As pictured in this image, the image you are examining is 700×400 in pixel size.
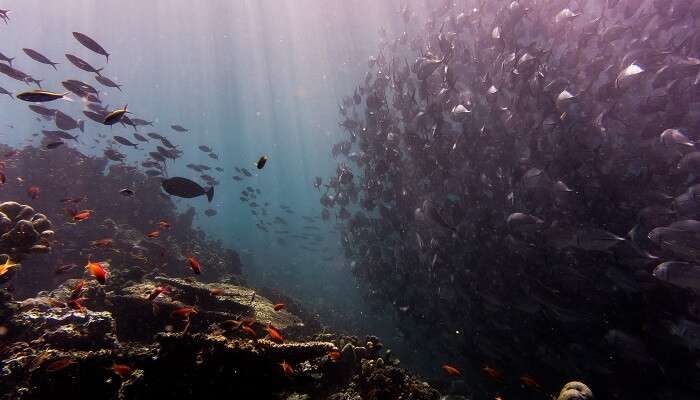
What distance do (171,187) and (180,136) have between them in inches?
4568

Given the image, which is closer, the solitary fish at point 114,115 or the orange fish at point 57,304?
the orange fish at point 57,304

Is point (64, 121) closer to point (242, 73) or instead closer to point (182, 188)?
point (182, 188)

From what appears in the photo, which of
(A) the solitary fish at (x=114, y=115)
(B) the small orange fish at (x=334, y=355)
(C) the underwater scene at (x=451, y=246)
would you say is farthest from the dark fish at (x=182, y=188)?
(B) the small orange fish at (x=334, y=355)

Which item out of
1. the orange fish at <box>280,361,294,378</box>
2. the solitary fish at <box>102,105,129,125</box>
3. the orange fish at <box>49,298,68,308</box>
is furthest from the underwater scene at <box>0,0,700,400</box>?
the solitary fish at <box>102,105,129,125</box>

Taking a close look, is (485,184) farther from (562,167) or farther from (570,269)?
(570,269)

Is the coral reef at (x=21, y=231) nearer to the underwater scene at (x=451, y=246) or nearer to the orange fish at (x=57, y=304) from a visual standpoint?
the underwater scene at (x=451, y=246)

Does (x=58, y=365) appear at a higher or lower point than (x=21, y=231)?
lower

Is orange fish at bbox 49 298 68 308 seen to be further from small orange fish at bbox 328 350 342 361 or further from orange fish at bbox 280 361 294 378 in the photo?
small orange fish at bbox 328 350 342 361

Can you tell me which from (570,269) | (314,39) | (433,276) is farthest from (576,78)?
(314,39)

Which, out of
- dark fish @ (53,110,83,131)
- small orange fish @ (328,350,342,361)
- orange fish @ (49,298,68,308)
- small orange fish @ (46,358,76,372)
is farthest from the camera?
dark fish @ (53,110,83,131)

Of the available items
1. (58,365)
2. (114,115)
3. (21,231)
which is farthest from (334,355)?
(114,115)

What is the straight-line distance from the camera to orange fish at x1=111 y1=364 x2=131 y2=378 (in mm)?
3656

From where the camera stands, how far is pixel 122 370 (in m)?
3.68

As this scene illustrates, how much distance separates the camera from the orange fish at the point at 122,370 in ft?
12.0
